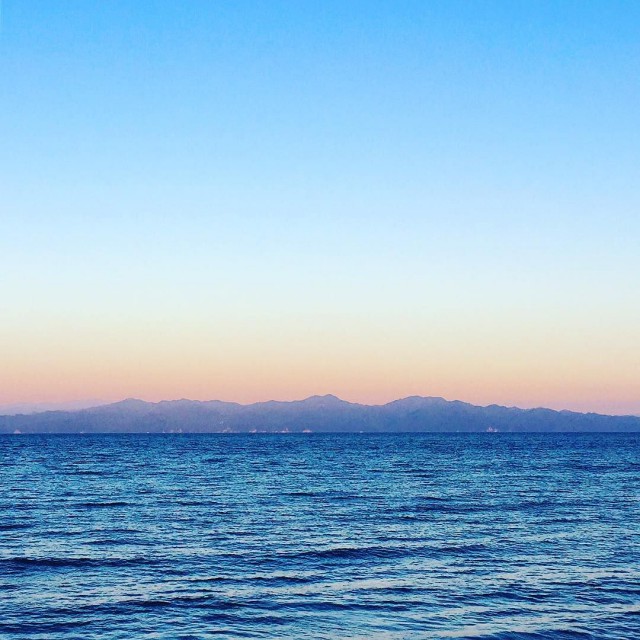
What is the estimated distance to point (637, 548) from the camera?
39.6 metres

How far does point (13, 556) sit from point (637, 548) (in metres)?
32.5

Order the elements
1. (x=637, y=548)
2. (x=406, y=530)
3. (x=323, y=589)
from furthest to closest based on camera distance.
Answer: (x=406, y=530)
(x=637, y=548)
(x=323, y=589)

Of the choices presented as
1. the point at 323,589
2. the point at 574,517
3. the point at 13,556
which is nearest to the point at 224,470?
the point at 574,517

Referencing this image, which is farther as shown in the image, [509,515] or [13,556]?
[509,515]

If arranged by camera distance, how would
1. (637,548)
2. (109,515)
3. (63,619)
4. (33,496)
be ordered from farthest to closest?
(33,496) → (109,515) → (637,548) → (63,619)

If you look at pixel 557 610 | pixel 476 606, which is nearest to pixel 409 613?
pixel 476 606

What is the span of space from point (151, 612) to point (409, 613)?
9489mm

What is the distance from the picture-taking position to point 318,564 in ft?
114

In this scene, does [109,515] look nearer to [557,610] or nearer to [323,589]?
[323,589]

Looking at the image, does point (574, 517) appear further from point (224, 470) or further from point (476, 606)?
point (224, 470)

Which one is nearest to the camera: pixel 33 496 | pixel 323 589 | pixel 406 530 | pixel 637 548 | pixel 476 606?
pixel 476 606

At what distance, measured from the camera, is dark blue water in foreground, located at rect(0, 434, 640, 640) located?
25.9m

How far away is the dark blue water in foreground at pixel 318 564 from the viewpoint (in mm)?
25859

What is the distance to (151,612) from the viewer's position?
88.0 ft
